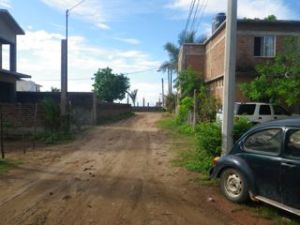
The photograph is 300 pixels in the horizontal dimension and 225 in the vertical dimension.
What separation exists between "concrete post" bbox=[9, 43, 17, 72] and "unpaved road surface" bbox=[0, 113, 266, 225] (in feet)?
55.2

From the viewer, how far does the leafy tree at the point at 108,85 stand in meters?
65.8

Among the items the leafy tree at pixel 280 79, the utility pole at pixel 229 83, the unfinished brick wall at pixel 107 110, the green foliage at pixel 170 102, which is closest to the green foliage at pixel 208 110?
the leafy tree at pixel 280 79

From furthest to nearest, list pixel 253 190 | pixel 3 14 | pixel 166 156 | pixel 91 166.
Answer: pixel 3 14
pixel 166 156
pixel 91 166
pixel 253 190

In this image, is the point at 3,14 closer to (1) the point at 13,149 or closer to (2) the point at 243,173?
(1) the point at 13,149

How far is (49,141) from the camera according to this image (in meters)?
19.8

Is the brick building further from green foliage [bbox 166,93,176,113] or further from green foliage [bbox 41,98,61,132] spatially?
green foliage [bbox 166,93,176,113]

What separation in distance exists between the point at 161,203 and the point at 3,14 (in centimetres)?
2439

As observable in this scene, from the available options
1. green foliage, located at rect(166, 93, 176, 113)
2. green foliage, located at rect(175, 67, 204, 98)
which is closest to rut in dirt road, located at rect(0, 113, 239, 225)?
green foliage, located at rect(175, 67, 204, 98)

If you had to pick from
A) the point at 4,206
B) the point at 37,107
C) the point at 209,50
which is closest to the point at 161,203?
the point at 4,206

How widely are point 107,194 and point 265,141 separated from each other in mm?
3193

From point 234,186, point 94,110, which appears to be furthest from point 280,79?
point 234,186

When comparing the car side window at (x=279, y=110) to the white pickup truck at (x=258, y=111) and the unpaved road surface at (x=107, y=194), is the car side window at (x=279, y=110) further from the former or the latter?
the unpaved road surface at (x=107, y=194)

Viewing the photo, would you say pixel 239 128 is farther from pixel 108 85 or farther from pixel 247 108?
pixel 108 85

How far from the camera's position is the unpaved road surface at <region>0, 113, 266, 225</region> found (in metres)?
7.56
